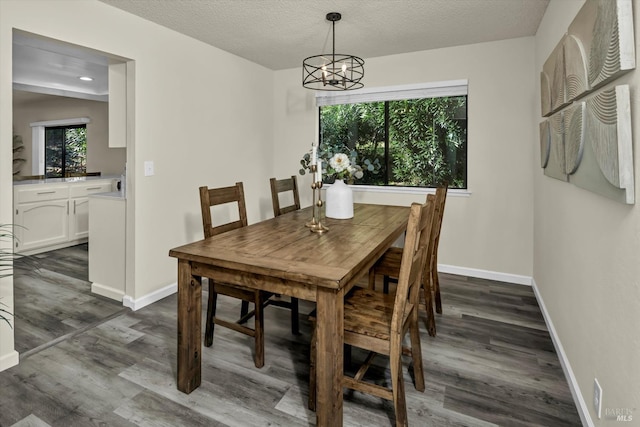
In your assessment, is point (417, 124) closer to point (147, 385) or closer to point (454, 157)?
point (454, 157)

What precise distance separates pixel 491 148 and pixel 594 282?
227cm

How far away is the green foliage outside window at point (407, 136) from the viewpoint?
12.6ft

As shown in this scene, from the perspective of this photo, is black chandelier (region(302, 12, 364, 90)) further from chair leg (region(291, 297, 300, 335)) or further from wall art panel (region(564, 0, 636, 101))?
chair leg (region(291, 297, 300, 335))

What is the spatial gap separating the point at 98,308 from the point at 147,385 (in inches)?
53.3

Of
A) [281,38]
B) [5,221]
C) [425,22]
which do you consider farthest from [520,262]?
[5,221]

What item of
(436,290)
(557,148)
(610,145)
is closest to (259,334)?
(436,290)

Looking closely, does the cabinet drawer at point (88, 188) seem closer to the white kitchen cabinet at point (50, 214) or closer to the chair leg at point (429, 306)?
the white kitchen cabinet at point (50, 214)

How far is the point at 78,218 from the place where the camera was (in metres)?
4.92

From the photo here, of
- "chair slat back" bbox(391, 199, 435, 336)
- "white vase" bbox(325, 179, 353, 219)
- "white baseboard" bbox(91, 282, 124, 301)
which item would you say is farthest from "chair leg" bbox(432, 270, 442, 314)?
"white baseboard" bbox(91, 282, 124, 301)

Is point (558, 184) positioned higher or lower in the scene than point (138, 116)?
lower

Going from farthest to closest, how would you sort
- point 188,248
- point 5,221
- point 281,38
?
point 281,38, point 5,221, point 188,248

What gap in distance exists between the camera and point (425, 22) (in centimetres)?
300

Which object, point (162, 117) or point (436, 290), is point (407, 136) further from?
point (162, 117)

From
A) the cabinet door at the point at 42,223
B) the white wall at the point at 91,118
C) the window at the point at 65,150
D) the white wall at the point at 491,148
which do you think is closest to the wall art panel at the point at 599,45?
the white wall at the point at 491,148
